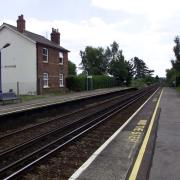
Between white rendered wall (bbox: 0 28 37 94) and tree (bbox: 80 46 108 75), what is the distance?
60.0 m

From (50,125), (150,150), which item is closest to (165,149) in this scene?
(150,150)

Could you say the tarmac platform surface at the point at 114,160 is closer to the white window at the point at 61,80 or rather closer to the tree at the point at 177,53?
the white window at the point at 61,80

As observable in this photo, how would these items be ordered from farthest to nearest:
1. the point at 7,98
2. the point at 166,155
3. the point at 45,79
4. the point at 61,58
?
the point at 61,58
the point at 45,79
the point at 7,98
the point at 166,155

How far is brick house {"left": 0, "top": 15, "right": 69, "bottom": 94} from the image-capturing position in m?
40.8

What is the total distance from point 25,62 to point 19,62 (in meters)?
0.94

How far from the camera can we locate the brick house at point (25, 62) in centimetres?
4078

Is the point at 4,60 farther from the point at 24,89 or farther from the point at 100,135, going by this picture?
the point at 100,135

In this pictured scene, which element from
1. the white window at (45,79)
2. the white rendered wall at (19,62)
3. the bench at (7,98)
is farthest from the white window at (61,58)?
the bench at (7,98)

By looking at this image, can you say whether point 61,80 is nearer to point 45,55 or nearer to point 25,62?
point 45,55

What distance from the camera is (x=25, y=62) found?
41.4 meters

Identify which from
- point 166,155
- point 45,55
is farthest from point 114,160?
point 45,55

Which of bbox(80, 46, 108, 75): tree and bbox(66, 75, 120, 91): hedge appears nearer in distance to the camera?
bbox(66, 75, 120, 91): hedge

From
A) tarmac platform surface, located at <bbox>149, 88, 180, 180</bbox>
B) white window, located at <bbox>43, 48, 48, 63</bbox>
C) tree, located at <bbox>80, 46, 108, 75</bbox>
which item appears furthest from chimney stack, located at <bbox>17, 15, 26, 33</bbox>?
tree, located at <bbox>80, 46, 108, 75</bbox>

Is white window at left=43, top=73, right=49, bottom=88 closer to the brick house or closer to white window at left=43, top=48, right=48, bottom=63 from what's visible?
the brick house
